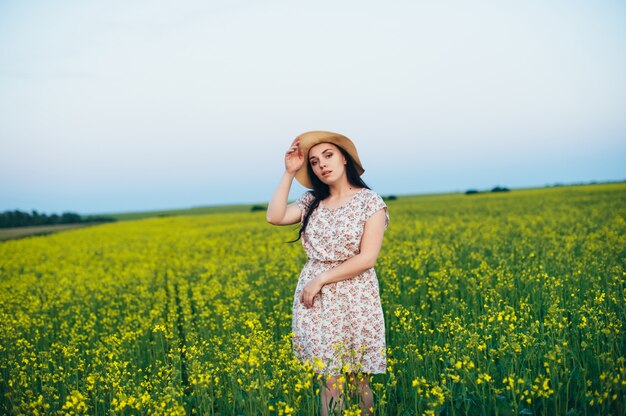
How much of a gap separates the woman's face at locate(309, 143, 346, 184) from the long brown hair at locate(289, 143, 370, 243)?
4.1 inches

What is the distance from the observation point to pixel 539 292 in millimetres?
6598

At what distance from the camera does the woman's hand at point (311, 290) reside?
3674 mm

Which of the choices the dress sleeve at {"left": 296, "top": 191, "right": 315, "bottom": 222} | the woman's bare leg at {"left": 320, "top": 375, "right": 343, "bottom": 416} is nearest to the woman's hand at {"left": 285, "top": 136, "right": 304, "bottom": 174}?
the dress sleeve at {"left": 296, "top": 191, "right": 315, "bottom": 222}

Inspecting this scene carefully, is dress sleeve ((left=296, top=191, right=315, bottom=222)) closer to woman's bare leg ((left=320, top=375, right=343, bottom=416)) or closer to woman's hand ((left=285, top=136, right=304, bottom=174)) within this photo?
woman's hand ((left=285, top=136, right=304, bottom=174))

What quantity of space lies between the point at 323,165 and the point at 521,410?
226 cm

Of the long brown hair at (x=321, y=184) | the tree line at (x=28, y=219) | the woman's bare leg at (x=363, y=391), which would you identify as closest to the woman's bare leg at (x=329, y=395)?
the woman's bare leg at (x=363, y=391)

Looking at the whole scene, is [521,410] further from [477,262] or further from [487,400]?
[477,262]

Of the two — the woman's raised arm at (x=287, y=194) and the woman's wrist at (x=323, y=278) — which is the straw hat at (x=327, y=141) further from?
the woman's wrist at (x=323, y=278)

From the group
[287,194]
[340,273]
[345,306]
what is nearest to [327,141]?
[287,194]

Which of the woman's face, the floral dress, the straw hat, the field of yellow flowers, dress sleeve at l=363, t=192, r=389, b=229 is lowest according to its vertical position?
the field of yellow flowers

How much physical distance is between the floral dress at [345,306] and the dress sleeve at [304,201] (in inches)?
14.5

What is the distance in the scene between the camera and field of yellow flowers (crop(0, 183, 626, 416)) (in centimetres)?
355

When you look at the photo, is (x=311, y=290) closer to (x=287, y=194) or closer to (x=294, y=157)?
(x=287, y=194)

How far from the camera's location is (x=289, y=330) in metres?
6.39
